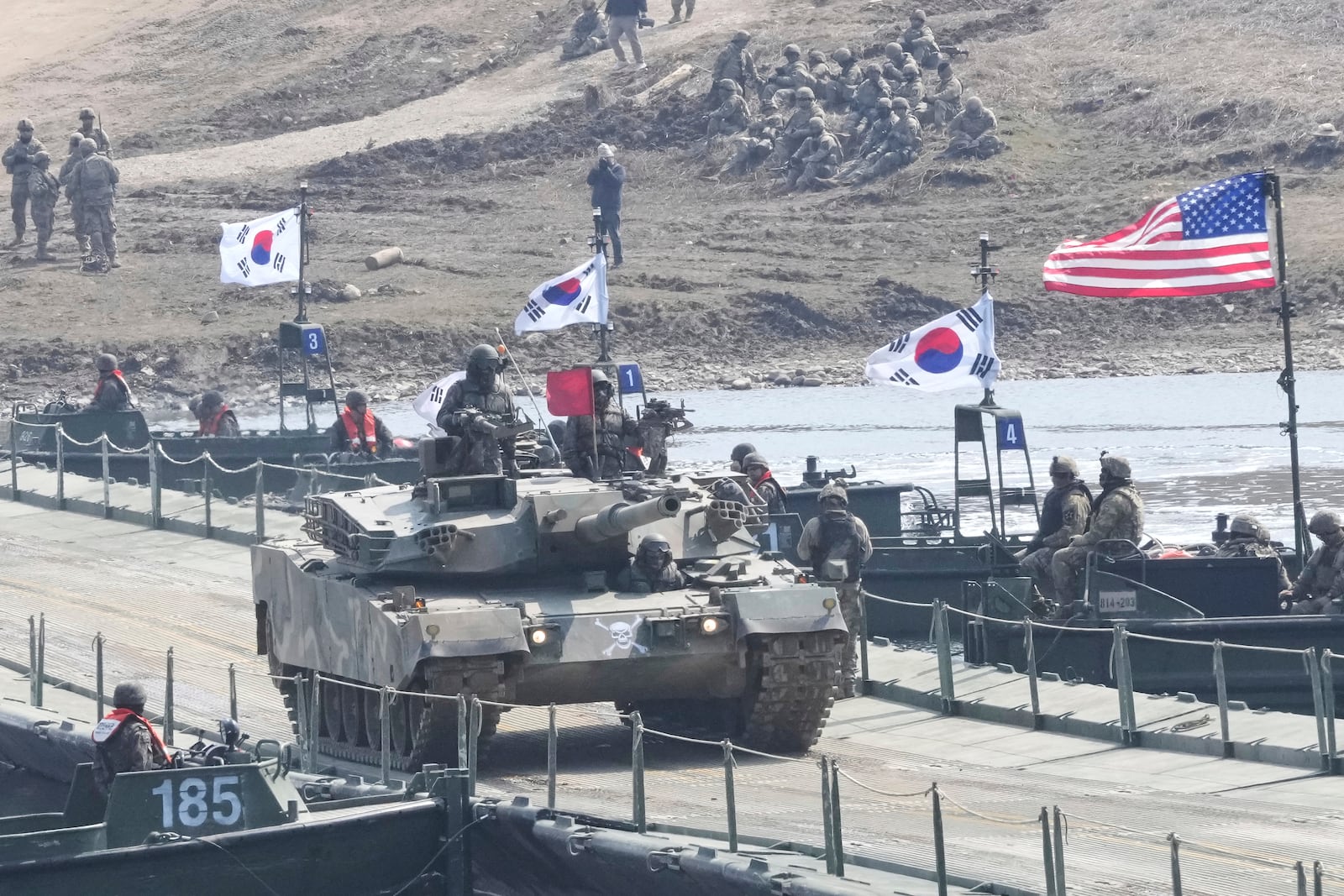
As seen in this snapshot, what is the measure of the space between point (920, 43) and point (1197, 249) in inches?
1308

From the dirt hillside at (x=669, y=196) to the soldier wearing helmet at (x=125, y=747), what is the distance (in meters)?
31.4

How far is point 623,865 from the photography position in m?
14.1

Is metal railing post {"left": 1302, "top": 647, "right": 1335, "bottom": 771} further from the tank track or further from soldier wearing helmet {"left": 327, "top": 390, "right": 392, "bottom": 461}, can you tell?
soldier wearing helmet {"left": 327, "top": 390, "right": 392, "bottom": 461}

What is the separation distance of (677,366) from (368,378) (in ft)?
18.7

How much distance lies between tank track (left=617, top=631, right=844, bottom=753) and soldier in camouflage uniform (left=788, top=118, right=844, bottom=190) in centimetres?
3717

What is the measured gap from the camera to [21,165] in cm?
4934

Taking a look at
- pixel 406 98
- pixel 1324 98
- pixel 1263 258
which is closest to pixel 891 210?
pixel 1324 98

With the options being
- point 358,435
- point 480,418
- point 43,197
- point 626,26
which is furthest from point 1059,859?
point 626,26

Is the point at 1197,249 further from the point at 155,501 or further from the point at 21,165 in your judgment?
the point at 21,165

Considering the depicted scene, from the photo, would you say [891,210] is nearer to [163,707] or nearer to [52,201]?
[52,201]

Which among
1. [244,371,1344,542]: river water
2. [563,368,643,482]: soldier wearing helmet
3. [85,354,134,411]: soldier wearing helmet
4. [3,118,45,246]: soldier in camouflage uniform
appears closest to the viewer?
[563,368,643,482]: soldier wearing helmet

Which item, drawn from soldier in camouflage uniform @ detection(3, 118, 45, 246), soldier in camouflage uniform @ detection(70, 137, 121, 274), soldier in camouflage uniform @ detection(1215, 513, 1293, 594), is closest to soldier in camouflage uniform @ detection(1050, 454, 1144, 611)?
soldier in camouflage uniform @ detection(1215, 513, 1293, 594)

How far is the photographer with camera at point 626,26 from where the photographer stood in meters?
59.8

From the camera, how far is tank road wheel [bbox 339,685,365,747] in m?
18.1
